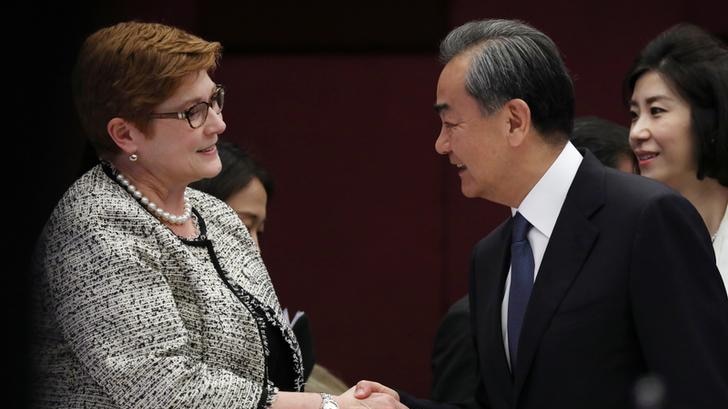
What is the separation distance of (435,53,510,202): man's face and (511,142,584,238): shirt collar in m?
0.07

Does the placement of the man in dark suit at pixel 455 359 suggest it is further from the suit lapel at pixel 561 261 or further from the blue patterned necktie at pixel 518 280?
the suit lapel at pixel 561 261

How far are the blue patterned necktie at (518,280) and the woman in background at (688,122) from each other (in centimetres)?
83

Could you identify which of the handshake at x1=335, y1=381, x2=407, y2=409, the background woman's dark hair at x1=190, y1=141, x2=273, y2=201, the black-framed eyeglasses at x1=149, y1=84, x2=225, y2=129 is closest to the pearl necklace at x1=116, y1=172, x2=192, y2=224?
the black-framed eyeglasses at x1=149, y1=84, x2=225, y2=129

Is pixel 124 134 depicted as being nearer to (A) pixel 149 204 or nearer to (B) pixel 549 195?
(A) pixel 149 204

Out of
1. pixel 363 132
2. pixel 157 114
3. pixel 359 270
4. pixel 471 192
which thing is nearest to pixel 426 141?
pixel 363 132

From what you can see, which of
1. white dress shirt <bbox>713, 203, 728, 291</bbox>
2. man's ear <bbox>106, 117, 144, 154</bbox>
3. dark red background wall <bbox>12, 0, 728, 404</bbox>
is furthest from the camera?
dark red background wall <bbox>12, 0, 728, 404</bbox>

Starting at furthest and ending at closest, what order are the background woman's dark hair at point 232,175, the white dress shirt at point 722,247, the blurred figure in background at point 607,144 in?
the blurred figure in background at point 607,144
the background woman's dark hair at point 232,175
the white dress shirt at point 722,247

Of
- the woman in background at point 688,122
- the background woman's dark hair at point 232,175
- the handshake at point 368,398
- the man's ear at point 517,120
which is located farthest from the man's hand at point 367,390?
the woman in background at point 688,122

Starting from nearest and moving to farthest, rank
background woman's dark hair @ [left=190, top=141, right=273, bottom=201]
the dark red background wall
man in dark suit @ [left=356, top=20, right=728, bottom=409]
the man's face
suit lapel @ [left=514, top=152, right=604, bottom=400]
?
man in dark suit @ [left=356, top=20, right=728, bottom=409], suit lapel @ [left=514, top=152, right=604, bottom=400], the man's face, background woman's dark hair @ [left=190, top=141, right=273, bottom=201], the dark red background wall

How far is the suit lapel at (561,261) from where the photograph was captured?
5.80 feet

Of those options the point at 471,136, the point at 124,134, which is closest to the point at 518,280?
the point at 471,136

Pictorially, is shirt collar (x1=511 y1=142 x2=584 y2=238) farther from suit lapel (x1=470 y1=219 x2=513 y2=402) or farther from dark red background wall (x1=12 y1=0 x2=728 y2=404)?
dark red background wall (x1=12 y1=0 x2=728 y2=404)

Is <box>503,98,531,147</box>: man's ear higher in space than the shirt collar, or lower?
higher

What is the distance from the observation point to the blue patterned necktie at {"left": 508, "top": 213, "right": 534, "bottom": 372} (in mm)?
1880
